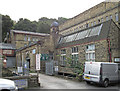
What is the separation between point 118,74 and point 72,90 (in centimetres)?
472

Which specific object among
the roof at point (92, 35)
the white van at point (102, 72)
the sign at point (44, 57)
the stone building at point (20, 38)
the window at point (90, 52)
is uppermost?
the stone building at point (20, 38)

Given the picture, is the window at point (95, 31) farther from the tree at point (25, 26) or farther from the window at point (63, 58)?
the tree at point (25, 26)

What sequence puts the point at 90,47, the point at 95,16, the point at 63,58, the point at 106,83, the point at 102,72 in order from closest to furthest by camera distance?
the point at 102,72
the point at 106,83
the point at 90,47
the point at 63,58
the point at 95,16

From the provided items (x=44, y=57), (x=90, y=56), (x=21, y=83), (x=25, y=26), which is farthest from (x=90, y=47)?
(x=25, y=26)

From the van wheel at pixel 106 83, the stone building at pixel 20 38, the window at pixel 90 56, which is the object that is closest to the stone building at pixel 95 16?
the stone building at pixel 20 38

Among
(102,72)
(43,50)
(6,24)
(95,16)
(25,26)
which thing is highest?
(25,26)

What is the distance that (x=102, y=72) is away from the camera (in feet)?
37.3

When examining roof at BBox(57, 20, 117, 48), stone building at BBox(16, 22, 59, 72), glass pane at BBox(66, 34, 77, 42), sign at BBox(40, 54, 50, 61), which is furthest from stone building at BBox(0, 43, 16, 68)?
glass pane at BBox(66, 34, 77, 42)

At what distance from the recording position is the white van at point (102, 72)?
37.3ft

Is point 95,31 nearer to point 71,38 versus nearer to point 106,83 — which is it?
point 71,38

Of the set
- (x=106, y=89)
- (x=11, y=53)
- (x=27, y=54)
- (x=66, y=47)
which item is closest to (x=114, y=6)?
(x=66, y=47)

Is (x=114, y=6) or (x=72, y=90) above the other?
(x=114, y=6)

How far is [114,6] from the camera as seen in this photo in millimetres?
41312

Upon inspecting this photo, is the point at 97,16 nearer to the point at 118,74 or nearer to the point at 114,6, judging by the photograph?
the point at 114,6
